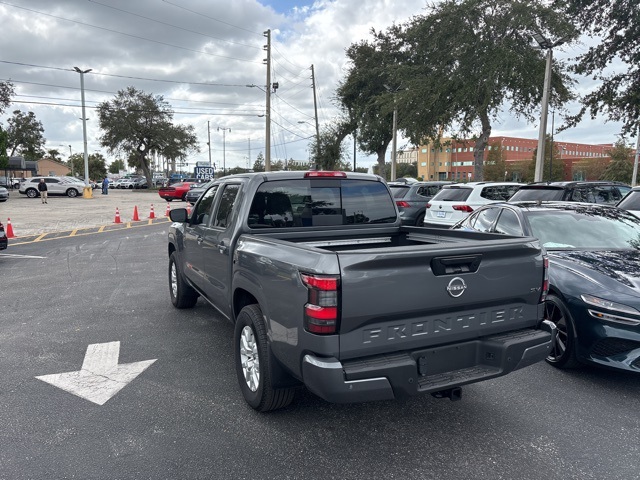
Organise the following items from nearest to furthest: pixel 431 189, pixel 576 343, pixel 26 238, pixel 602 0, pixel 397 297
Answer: pixel 397 297 < pixel 576 343 < pixel 26 238 < pixel 431 189 < pixel 602 0

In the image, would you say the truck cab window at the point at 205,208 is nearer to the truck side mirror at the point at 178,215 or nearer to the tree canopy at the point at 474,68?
the truck side mirror at the point at 178,215

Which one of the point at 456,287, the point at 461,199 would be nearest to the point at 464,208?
the point at 461,199

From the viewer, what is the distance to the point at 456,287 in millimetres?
2973

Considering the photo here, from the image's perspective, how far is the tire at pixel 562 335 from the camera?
4.14 meters

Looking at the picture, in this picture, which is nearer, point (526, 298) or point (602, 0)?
point (526, 298)

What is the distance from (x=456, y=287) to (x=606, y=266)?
7.40 feet

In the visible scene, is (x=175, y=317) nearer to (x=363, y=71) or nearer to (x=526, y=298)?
(x=526, y=298)

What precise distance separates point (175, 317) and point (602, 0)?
22.1 meters

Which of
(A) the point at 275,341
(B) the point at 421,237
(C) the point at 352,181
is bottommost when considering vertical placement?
(A) the point at 275,341

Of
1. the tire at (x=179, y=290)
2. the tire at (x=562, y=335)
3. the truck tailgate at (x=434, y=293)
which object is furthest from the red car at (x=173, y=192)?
the truck tailgate at (x=434, y=293)

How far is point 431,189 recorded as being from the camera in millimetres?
16297

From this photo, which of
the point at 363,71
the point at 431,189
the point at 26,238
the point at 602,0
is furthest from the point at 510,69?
the point at 26,238

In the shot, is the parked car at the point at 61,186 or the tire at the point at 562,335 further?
the parked car at the point at 61,186

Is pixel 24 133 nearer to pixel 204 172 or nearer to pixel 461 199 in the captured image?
pixel 204 172
